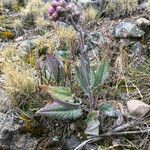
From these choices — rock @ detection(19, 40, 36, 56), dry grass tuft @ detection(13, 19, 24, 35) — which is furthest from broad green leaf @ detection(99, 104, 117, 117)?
dry grass tuft @ detection(13, 19, 24, 35)

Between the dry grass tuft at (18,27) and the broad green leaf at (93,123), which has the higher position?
the dry grass tuft at (18,27)

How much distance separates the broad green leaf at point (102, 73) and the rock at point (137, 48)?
680 mm

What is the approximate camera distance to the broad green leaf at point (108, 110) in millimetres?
2605

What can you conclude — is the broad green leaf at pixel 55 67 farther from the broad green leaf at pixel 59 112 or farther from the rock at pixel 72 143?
the rock at pixel 72 143

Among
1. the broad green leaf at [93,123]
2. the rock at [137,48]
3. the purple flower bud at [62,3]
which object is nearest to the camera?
the purple flower bud at [62,3]

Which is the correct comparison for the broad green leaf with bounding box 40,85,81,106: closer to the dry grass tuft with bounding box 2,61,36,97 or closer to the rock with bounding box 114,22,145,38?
the dry grass tuft with bounding box 2,61,36,97

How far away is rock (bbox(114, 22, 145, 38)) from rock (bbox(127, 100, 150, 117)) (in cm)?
97

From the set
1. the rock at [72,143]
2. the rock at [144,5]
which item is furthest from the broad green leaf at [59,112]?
the rock at [144,5]

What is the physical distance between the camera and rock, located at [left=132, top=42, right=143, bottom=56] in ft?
10.9

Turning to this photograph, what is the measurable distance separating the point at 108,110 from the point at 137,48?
0.95 metres

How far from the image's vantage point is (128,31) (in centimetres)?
348

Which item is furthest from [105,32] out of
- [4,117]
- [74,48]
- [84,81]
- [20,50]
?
[4,117]

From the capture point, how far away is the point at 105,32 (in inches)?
144

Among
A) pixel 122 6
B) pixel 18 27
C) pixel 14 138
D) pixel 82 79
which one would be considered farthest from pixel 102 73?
pixel 18 27
